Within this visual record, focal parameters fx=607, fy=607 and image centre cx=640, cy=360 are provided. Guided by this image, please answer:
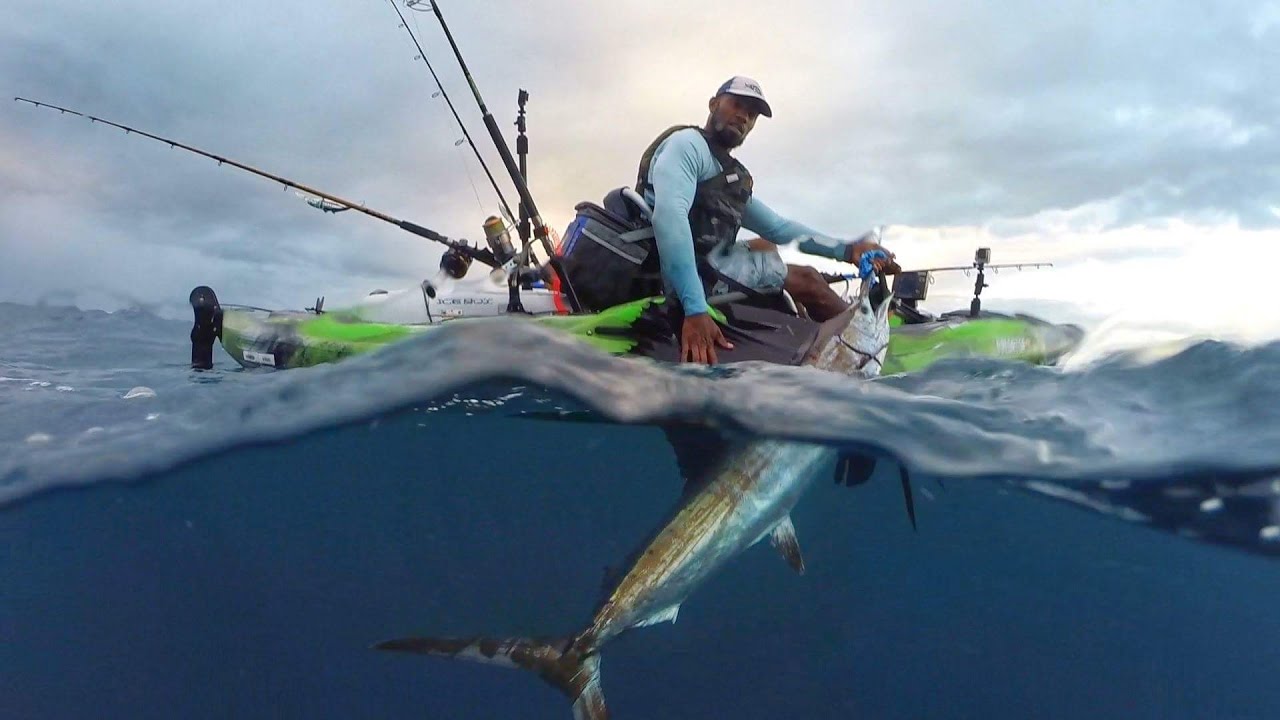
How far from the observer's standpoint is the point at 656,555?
3129 mm

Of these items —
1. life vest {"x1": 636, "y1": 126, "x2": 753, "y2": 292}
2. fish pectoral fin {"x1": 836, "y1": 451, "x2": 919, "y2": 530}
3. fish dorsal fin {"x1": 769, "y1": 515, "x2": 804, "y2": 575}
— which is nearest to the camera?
fish dorsal fin {"x1": 769, "y1": 515, "x2": 804, "y2": 575}

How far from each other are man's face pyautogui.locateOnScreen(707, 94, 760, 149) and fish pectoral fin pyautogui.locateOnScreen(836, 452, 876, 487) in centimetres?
255

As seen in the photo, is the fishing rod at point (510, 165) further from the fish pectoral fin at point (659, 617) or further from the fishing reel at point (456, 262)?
the fish pectoral fin at point (659, 617)

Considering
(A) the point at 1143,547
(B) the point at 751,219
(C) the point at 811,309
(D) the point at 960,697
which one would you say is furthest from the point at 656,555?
(D) the point at 960,697

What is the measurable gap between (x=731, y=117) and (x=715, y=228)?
71 cm

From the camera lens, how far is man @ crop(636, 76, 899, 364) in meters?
3.53

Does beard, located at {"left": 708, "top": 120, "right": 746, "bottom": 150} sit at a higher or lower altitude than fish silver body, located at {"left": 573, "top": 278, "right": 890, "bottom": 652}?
higher

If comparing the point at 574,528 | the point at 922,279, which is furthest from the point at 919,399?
the point at 574,528

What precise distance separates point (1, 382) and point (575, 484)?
668 cm

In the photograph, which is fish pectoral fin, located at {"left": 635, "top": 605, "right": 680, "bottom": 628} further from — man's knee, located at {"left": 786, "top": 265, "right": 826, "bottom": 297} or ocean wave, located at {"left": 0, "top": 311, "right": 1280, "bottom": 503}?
man's knee, located at {"left": 786, "top": 265, "right": 826, "bottom": 297}

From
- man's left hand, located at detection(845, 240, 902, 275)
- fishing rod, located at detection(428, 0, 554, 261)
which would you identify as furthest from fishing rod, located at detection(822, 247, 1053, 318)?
fishing rod, located at detection(428, 0, 554, 261)

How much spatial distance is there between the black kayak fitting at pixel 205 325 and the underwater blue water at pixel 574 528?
0.63 metres

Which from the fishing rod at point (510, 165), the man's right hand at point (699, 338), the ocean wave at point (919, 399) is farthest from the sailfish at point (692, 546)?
the fishing rod at point (510, 165)

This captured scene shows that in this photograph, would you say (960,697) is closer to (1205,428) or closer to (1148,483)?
(1148,483)
